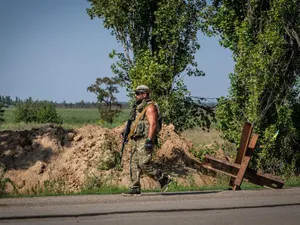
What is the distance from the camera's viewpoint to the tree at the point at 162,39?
62.0 feet

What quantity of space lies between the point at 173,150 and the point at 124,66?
386 centimetres

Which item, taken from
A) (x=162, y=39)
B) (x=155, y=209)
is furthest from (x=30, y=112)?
(x=155, y=209)

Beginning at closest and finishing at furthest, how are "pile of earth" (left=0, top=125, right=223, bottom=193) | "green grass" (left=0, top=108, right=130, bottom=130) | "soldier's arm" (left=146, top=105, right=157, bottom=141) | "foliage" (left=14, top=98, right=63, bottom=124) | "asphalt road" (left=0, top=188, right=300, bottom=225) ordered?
"asphalt road" (left=0, top=188, right=300, bottom=225), "soldier's arm" (left=146, top=105, right=157, bottom=141), "pile of earth" (left=0, top=125, right=223, bottom=193), "green grass" (left=0, top=108, right=130, bottom=130), "foliage" (left=14, top=98, right=63, bottom=124)

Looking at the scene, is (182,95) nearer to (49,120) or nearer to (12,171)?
(12,171)

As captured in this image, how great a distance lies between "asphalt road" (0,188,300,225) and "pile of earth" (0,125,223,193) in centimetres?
656

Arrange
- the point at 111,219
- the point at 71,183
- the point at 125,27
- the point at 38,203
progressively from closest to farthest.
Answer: the point at 111,219
the point at 38,203
the point at 71,183
the point at 125,27

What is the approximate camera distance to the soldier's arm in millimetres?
10227

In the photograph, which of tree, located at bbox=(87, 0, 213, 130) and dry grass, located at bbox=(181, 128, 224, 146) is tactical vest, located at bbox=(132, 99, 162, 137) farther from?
dry grass, located at bbox=(181, 128, 224, 146)

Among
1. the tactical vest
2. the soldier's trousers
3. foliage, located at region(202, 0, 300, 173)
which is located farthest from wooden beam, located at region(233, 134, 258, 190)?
foliage, located at region(202, 0, 300, 173)

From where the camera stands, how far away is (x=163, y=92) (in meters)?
18.7

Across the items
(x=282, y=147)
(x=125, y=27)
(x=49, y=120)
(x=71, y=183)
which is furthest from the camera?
(x=49, y=120)

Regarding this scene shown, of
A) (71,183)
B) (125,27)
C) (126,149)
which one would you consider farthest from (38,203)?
(125,27)

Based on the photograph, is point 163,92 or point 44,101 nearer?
point 163,92

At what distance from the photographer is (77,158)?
58.4ft
